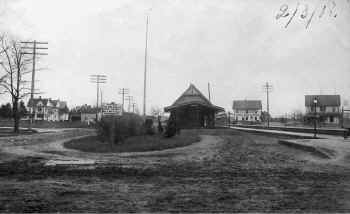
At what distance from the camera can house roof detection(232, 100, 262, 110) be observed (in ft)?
354

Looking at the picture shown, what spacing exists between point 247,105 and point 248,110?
198 centimetres

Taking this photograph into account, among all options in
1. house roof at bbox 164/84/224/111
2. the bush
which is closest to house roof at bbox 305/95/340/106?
house roof at bbox 164/84/224/111

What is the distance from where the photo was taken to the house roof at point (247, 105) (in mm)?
108000

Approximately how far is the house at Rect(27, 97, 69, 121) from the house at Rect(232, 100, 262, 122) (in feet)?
217

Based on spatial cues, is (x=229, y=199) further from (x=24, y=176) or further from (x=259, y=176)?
(x=24, y=176)

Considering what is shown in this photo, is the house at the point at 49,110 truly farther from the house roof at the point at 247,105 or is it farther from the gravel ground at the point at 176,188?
the gravel ground at the point at 176,188

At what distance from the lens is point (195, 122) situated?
1528 inches

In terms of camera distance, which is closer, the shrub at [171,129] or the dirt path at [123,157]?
the dirt path at [123,157]

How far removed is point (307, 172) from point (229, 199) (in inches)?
166

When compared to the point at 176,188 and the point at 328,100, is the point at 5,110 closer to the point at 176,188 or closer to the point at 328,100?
the point at 328,100

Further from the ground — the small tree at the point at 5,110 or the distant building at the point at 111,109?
the small tree at the point at 5,110

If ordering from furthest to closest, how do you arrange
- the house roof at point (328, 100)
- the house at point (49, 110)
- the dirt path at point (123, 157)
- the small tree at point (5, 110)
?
the house at point (49, 110) → the small tree at point (5, 110) → the house roof at point (328, 100) → the dirt path at point (123, 157)

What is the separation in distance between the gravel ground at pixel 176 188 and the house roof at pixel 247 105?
101 metres

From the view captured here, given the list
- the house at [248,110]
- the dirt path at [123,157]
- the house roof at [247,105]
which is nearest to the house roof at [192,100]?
the dirt path at [123,157]
